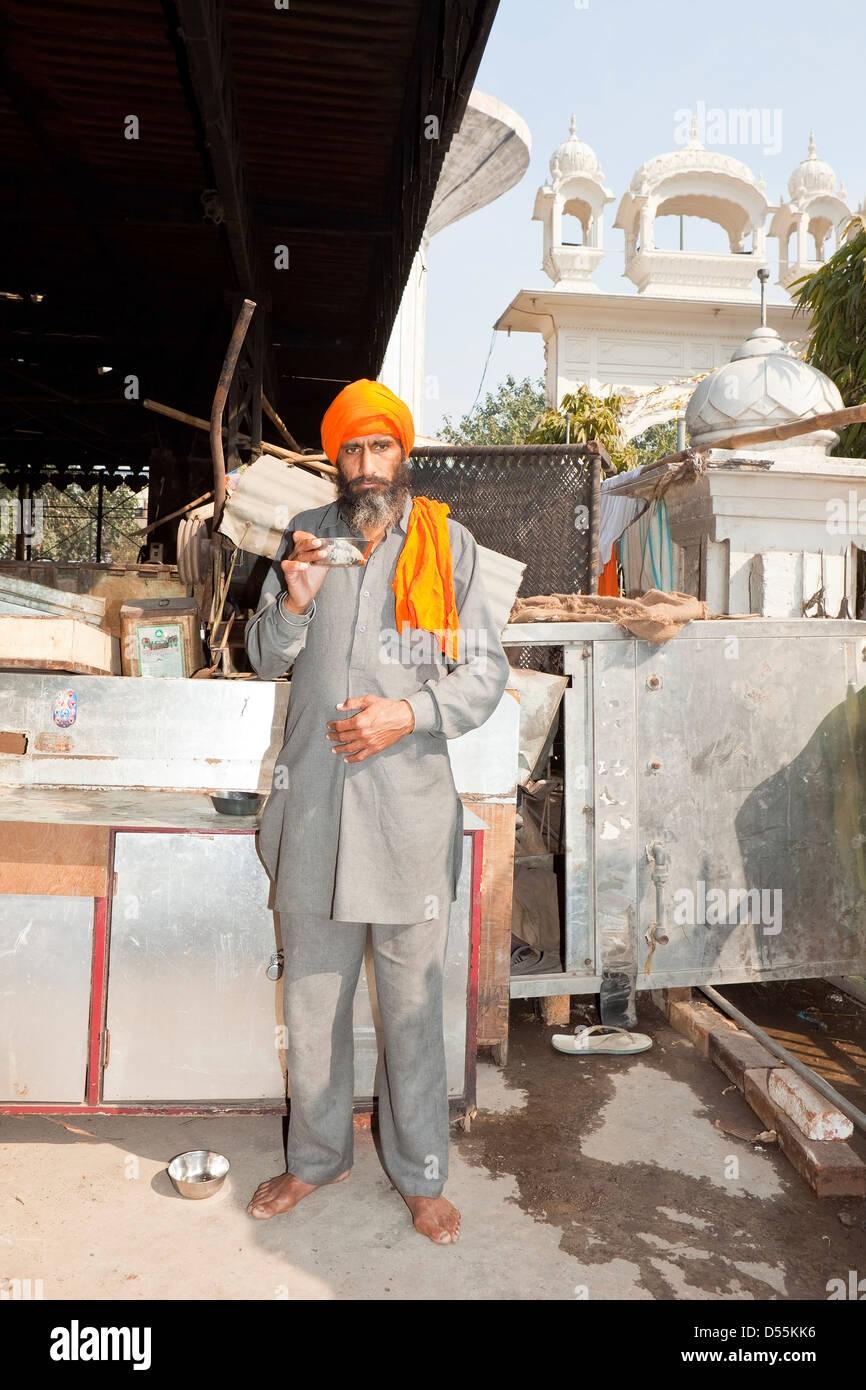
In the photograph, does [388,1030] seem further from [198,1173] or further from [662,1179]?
[662,1179]

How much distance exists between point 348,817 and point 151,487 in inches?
421

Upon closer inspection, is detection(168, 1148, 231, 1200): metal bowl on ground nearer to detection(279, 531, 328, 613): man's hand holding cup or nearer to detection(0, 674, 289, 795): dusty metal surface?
detection(0, 674, 289, 795): dusty metal surface

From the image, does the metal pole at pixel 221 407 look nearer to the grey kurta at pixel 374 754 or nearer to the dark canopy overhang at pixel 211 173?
the dark canopy overhang at pixel 211 173

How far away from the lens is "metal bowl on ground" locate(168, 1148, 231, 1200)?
3.07 metres

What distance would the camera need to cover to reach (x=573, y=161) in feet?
124

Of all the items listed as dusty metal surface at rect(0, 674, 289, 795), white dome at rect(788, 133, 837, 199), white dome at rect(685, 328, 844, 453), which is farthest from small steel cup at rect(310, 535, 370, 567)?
white dome at rect(788, 133, 837, 199)

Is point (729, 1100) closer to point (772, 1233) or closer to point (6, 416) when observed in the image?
point (772, 1233)

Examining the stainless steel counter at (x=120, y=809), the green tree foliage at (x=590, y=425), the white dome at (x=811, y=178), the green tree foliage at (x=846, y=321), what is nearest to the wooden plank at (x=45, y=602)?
the stainless steel counter at (x=120, y=809)

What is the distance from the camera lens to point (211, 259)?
304 inches

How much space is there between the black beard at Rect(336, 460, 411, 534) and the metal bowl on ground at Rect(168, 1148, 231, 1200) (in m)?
2.05

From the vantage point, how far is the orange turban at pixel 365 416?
3000 millimetres

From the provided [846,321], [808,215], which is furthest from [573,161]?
[846,321]

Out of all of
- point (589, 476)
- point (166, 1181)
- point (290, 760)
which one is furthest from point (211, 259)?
point (166, 1181)

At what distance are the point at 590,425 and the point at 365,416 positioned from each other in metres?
20.0
